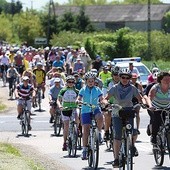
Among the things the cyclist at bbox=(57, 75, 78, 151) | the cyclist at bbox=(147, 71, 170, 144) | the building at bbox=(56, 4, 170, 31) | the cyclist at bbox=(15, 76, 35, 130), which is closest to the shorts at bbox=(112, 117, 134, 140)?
the cyclist at bbox=(147, 71, 170, 144)

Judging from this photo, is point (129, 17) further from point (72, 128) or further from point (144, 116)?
point (72, 128)

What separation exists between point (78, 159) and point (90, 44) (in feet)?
171

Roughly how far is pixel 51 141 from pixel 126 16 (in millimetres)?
109466

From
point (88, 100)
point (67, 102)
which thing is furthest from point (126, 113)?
point (67, 102)

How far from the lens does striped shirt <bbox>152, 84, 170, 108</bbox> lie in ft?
53.4

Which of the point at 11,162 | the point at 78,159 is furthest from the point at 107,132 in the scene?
the point at 11,162

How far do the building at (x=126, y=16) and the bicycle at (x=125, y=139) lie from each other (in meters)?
112

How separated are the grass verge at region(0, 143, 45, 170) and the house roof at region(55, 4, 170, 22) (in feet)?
358

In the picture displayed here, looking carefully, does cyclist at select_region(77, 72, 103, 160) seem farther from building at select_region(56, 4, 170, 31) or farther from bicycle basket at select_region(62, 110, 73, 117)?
building at select_region(56, 4, 170, 31)

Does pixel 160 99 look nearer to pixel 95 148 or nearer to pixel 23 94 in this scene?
pixel 95 148

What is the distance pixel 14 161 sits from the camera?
659 inches

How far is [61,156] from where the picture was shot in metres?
19.2

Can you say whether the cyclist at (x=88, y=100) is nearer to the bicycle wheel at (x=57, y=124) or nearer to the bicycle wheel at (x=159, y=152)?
the bicycle wheel at (x=159, y=152)

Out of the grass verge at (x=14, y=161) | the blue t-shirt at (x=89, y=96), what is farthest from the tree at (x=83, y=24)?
the blue t-shirt at (x=89, y=96)
